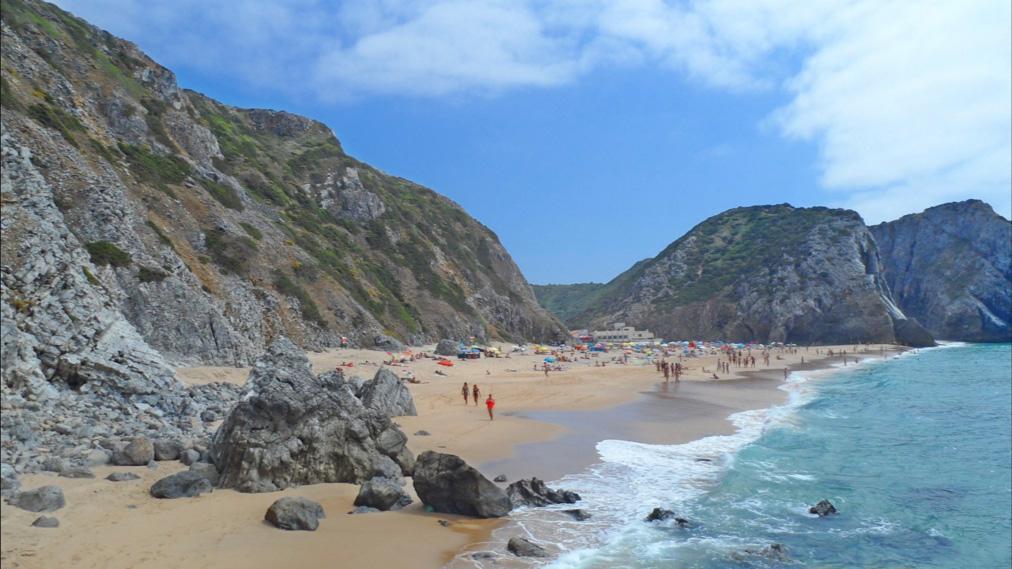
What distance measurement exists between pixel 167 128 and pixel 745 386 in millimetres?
50084

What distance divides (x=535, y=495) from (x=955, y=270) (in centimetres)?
14245

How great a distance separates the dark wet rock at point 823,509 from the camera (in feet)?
47.8

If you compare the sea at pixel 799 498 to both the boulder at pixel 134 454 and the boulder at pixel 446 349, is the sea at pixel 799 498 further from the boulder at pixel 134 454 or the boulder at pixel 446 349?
the boulder at pixel 446 349

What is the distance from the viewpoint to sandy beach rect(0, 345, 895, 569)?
28.7 ft

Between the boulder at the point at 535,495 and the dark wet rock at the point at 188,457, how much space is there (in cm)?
709

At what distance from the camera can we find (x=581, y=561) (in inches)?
421

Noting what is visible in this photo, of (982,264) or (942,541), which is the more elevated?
(982,264)

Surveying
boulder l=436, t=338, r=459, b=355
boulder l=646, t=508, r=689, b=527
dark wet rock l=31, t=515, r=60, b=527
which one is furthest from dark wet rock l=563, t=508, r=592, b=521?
boulder l=436, t=338, r=459, b=355

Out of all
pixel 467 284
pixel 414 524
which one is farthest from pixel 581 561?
pixel 467 284

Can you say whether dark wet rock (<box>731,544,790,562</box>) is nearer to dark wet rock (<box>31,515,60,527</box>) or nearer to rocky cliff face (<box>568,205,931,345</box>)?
dark wet rock (<box>31,515,60,527</box>)

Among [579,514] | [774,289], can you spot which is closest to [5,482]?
[579,514]

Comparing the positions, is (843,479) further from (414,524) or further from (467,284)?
(467,284)

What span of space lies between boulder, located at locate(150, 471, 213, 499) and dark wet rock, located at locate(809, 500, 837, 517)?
13897 mm

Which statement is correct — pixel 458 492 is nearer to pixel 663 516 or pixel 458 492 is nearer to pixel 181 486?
pixel 663 516
